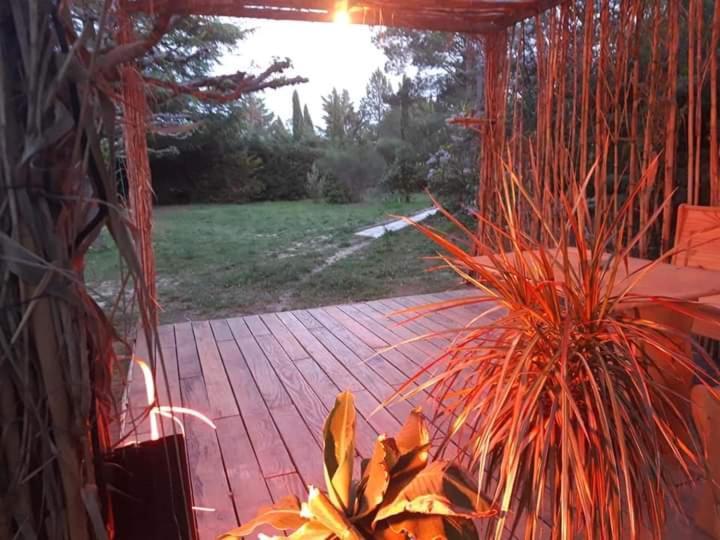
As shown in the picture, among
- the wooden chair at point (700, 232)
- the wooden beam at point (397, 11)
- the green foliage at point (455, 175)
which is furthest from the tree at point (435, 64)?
the wooden chair at point (700, 232)

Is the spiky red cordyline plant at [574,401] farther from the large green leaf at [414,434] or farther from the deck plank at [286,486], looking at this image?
the deck plank at [286,486]

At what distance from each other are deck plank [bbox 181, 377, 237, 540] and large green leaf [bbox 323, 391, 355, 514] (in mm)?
786

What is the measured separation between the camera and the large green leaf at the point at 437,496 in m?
0.71

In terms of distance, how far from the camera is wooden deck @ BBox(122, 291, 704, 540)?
1.71m

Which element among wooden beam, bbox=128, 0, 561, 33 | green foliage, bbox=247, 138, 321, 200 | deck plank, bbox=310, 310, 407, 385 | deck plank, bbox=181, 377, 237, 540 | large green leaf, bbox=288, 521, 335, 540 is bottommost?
deck plank, bbox=181, 377, 237, 540

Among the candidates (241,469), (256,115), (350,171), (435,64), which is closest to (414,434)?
(241,469)

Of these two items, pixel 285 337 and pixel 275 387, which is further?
pixel 285 337

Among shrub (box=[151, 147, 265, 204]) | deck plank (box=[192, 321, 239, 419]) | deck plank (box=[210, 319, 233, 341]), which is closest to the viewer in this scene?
deck plank (box=[192, 321, 239, 419])

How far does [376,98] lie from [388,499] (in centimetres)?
701

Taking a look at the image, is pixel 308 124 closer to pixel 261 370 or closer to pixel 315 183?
pixel 315 183

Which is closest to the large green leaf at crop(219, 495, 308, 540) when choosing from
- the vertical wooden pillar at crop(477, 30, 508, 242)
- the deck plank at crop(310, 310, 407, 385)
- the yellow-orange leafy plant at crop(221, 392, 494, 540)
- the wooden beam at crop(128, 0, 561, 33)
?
the yellow-orange leafy plant at crop(221, 392, 494, 540)

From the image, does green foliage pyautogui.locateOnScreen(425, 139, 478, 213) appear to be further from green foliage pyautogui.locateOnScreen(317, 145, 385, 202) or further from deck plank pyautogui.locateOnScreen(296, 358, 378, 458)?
deck plank pyautogui.locateOnScreen(296, 358, 378, 458)

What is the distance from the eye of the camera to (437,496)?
713mm

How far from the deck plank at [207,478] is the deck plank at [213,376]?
55 millimetres
